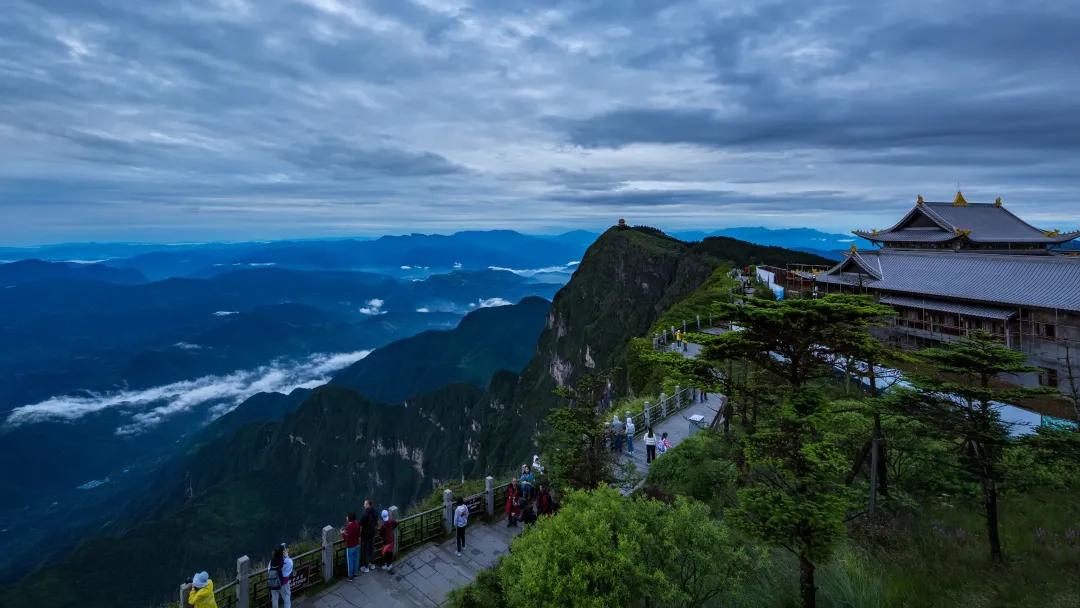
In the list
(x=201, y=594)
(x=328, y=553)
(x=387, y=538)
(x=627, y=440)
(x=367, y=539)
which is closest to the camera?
(x=201, y=594)

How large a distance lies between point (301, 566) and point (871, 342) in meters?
15.1

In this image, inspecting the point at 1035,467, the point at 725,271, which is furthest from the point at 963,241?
the point at 1035,467

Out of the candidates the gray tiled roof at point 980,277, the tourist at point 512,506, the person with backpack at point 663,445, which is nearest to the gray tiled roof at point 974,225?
the gray tiled roof at point 980,277

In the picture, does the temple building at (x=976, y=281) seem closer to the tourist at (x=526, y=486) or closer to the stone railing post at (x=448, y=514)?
the tourist at (x=526, y=486)

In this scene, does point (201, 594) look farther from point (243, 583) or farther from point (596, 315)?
point (596, 315)

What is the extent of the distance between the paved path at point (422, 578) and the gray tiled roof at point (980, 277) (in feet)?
74.7

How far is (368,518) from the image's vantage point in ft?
46.7

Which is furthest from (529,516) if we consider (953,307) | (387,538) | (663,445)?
(953,307)

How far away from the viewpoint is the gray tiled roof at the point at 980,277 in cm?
2956

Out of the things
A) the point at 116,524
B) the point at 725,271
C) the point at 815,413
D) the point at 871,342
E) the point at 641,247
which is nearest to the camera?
the point at 815,413

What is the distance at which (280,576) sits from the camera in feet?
39.6

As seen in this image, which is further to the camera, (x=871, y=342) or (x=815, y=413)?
(x=871, y=342)

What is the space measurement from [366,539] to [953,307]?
39405mm

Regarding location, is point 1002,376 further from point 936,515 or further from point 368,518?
point 368,518
